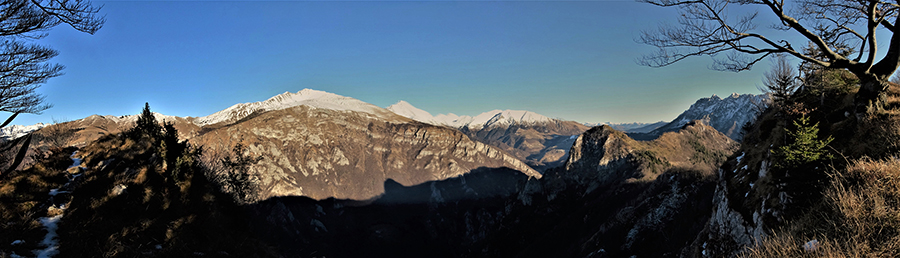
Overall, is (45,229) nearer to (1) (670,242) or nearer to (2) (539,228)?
(1) (670,242)

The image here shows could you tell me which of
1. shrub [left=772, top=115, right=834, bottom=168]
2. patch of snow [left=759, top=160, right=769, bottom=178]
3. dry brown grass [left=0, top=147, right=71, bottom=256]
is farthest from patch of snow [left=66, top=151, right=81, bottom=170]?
patch of snow [left=759, top=160, right=769, bottom=178]

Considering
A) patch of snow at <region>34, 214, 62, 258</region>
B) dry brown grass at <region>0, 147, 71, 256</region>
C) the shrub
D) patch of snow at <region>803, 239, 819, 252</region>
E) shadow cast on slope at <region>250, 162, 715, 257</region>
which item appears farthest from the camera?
shadow cast on slope at <region>250, 162, 715, 257</region>

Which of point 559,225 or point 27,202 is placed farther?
point 559,225

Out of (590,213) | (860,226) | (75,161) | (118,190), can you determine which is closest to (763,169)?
(860,226)

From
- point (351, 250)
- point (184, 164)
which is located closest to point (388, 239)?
point (351, 250)

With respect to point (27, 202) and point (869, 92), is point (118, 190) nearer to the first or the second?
point (27, 202)

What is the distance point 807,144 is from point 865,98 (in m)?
2.54

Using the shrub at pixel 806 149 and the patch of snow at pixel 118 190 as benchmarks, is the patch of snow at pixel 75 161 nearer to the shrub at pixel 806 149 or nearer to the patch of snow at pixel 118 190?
the patch of snow at pixel 118 190

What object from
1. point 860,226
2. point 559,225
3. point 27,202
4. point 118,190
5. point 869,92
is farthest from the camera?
point 559,225

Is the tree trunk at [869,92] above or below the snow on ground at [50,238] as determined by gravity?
above

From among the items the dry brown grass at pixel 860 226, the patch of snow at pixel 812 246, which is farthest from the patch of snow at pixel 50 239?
the patch of snow at pixel 812 246

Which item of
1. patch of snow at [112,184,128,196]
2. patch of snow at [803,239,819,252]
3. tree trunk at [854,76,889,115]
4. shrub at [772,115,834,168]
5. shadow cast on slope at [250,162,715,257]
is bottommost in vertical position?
shadow cast on slope at [250,162,715,257]

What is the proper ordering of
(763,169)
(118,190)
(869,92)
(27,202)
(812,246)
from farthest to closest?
(118,190)
(27,202)
(763,169)
(869,92)
(812,246)

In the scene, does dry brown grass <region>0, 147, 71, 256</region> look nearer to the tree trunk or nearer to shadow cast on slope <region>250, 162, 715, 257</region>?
shadow cast on slope <region>250, 162, 715, 257</region>
